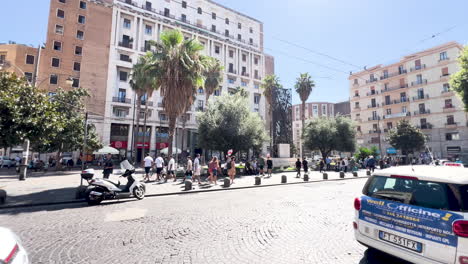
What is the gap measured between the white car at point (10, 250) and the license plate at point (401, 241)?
4.38 meters

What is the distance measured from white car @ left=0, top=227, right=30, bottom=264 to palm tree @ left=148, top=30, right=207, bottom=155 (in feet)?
44.3

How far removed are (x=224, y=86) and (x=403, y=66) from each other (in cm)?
4025

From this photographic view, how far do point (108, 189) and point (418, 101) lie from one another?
184ft

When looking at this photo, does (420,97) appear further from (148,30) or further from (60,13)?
(60,13)

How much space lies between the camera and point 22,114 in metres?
8.49

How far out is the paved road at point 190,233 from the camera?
3.60 metres

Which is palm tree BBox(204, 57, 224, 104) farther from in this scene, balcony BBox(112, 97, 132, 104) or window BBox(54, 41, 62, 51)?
window BBox(54, 41, 62, 51)

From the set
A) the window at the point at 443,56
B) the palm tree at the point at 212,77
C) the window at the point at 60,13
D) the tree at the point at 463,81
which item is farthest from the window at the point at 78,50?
the window at the point at 443,56

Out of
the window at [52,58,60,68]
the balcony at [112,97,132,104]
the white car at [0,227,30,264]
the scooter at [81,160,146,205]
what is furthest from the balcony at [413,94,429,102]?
the window at [52,58,60,68]

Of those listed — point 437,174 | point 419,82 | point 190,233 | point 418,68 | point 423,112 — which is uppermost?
point 418,68

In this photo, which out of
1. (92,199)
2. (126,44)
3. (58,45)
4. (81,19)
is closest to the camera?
(92,199)

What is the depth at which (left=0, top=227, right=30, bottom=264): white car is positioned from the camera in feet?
5.88

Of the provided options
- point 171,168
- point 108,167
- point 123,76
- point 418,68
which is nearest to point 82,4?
point 123,76

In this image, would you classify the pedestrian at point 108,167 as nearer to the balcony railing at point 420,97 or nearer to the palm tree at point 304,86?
the palm tree at point 304,86
